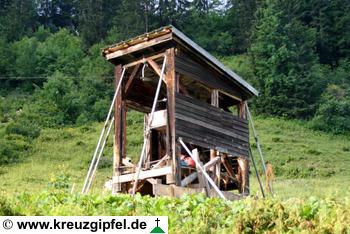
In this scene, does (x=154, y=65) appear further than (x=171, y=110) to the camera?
Yes

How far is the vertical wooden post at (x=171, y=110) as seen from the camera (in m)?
18.1

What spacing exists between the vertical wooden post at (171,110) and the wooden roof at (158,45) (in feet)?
1.28

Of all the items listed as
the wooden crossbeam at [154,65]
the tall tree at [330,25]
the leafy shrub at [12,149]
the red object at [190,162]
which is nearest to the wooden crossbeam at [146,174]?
the red object at [190,162]

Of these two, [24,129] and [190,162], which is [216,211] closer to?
[190,162]

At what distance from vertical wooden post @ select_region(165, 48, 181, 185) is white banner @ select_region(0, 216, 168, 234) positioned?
8481mm

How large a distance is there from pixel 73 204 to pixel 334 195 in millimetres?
4382

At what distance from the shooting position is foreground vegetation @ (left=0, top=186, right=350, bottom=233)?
10.0 meters

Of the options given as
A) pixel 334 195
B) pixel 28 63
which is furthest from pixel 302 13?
pixel 334 195

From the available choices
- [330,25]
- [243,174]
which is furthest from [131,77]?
[330,25]

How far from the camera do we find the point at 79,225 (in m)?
9.17

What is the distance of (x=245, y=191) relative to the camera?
72.4 feet

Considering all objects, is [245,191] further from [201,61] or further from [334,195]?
[334,195]

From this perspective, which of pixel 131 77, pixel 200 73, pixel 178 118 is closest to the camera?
pixel 178 118

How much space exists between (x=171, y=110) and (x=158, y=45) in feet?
6.52
